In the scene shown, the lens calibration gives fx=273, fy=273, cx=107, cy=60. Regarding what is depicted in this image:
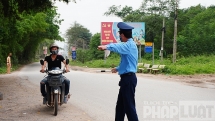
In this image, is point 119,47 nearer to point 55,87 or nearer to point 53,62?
point 55,87

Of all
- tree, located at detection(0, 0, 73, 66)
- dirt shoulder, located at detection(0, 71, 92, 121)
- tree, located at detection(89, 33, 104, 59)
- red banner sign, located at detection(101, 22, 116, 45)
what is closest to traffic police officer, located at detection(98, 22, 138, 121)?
dirt shoulder, located at detection(0, 71, 92, 121)

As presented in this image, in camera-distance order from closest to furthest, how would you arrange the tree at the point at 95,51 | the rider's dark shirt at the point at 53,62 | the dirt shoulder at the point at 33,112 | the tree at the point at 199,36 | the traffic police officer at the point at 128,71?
the traffic police officer at the point at 128,71 → the dirt shoulder at the point at 33,112 → the rider's dark shirt at the point at 53,62 → the tree at the point at 199,36 → the tree at the point at 95,51

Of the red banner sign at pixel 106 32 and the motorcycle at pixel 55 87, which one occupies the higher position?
the red banner sign at pixel 106 32

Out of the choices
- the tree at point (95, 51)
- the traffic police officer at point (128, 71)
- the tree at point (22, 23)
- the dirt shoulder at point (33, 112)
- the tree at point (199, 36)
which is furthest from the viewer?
the tree at point (95, 51)

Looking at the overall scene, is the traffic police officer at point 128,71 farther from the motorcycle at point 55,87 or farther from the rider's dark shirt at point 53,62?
the rider's dark shirt at point 53,62

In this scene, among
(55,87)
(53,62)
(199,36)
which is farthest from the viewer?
(199,36)

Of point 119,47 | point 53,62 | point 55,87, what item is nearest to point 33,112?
point 55,87

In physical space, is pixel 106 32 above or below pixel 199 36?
below

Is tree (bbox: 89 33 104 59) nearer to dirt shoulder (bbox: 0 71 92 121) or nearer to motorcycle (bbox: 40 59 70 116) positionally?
dirt shoulder (bbox: 0 71 92 121)

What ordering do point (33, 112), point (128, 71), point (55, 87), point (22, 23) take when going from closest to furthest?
point (128, 71)
point (55, 87)
point (33, 112)
point (22, 23)

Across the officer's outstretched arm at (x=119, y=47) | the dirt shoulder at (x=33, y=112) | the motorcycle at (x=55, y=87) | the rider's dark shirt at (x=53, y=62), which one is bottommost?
the dirt shoulder at (x=33, y=112)

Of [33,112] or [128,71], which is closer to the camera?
[128,71]

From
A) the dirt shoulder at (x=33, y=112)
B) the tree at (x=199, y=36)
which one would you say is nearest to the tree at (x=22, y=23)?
the dirt shoulder at (x=33, y=112)

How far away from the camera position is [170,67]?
22.2m
